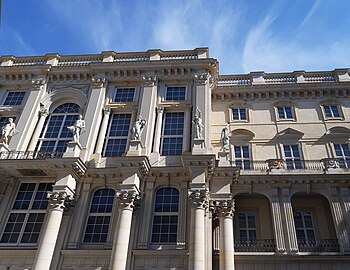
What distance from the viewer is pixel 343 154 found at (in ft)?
73.3

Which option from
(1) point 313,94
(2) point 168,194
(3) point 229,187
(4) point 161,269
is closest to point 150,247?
(4) point 161,269

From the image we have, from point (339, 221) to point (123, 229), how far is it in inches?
482

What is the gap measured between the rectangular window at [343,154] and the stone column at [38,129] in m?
20.6

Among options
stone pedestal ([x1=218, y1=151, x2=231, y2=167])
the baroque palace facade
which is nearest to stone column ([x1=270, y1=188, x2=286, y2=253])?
the baroque palace facade

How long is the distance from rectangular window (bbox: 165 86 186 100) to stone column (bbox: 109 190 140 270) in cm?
842

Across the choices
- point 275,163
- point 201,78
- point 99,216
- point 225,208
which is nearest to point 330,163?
point 275,163

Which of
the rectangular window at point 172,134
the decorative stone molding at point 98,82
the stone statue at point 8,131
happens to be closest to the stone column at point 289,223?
the rectangular window at point 172,134

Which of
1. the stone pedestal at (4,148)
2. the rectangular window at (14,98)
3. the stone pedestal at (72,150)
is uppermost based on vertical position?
the rectangular window at (14,98)

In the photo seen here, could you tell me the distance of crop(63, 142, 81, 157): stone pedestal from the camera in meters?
18.7

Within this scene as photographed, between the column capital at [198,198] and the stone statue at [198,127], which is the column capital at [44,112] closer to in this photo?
the stone statue at [198,127]

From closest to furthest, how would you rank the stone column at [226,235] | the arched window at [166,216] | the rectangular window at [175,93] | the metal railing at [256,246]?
the stone column at [226,235] < the arched window at [166,216] < the metal railing at [256,246] < the rectangular window at [175,93]

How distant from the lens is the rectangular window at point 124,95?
77.3 ft

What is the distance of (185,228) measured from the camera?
1738 cm

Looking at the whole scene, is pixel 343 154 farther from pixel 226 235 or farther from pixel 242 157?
pixel 226 235
